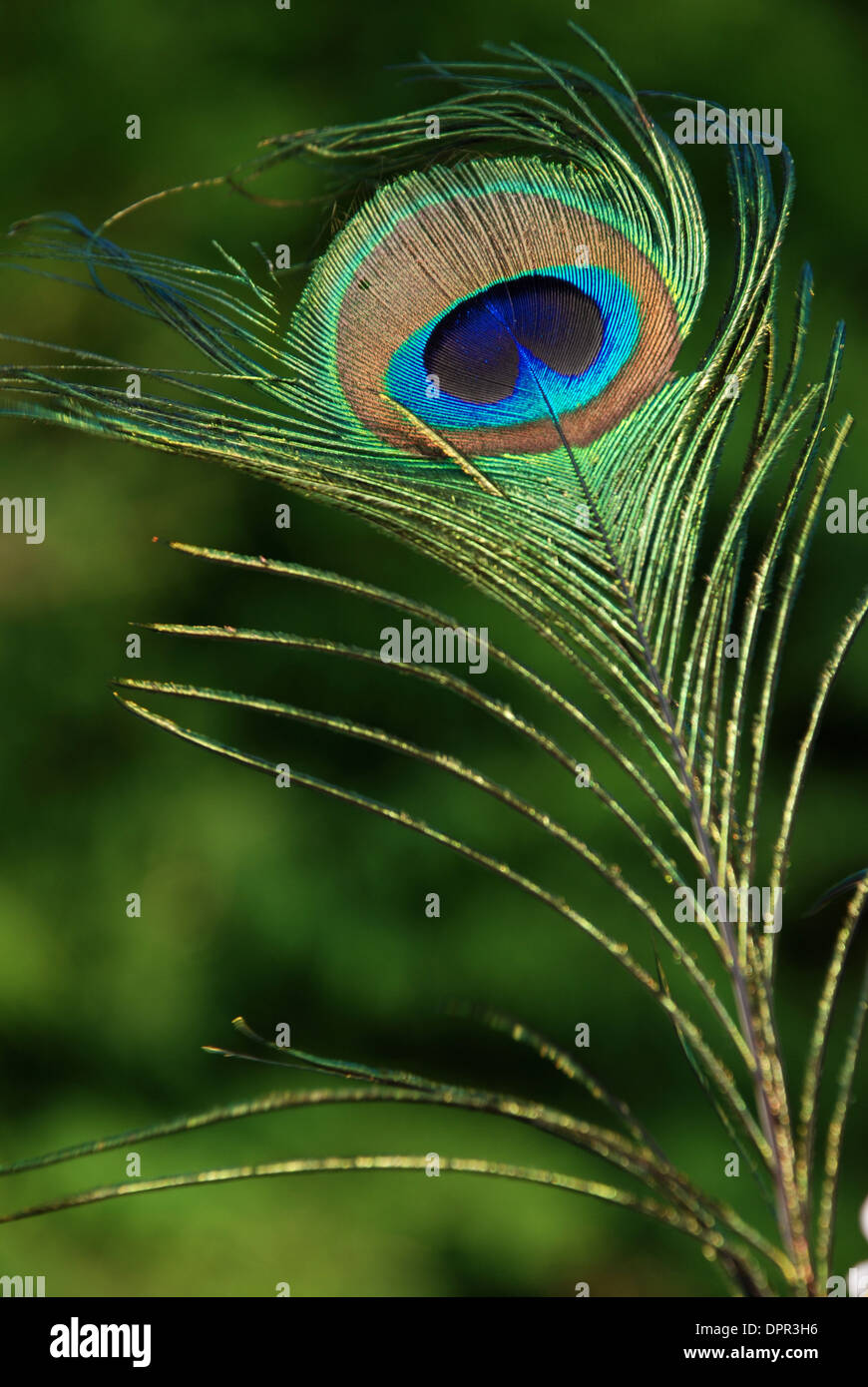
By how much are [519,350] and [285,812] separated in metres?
0.50

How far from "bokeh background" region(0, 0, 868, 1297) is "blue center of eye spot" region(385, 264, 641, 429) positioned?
0.19m

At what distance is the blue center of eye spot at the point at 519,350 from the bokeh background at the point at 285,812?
0.62 feet

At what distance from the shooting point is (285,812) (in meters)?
1.02

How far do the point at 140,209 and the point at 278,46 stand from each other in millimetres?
241

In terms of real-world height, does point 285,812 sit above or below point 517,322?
below

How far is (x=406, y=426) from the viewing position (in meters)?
0.76

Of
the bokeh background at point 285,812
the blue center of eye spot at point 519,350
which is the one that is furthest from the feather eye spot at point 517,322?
the bokeh background at point 285,812

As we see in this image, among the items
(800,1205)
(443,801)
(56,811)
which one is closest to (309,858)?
(443,801)

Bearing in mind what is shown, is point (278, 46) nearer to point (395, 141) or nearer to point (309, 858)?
point (395, 141)

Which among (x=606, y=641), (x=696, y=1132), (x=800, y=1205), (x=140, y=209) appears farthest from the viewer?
(x=140, y=209)

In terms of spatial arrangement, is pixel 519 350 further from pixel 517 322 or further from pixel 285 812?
pixel 285 812

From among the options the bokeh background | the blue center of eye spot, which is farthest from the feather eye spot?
the bokeh background

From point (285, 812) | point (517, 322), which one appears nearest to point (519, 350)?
point (517, 322)

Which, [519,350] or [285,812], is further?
[285,812]
